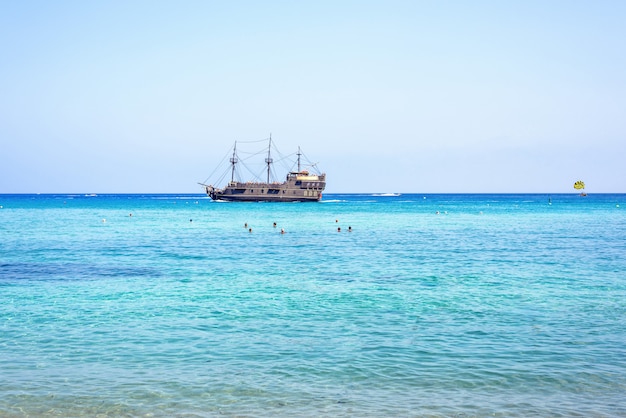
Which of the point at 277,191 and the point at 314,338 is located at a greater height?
the point at 277,191

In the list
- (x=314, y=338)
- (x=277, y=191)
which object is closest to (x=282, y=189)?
(x=277, y=191)

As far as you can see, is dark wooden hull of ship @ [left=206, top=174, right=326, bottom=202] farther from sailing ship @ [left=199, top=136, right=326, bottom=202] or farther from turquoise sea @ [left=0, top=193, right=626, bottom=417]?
turquoise sea @ [left=0, top=193, right=626, bottom=417]

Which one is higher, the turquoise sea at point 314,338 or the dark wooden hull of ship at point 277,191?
the dark wooden hull of ship at point 277,191

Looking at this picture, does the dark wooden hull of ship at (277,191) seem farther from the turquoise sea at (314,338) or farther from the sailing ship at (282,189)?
the turquoise sea at (314,338)

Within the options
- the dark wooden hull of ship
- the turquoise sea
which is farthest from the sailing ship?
the turquoise sea

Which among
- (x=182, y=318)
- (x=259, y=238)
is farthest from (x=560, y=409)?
(x=259, y=238)

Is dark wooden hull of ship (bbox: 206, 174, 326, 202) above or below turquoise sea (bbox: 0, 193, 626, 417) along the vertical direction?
above

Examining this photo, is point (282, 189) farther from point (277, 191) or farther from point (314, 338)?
point (314, 338)

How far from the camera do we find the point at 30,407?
12680 millimetres

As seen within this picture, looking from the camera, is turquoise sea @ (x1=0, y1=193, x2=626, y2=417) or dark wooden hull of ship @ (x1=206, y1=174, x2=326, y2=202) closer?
turquoise sea @ (x1=0, y1=193, x2=626, y2=417)

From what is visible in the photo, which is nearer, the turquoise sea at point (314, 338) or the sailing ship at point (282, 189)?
the turquoise sea at point (314, 338)

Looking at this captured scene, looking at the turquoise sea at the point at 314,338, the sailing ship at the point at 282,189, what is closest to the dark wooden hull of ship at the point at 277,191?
the sailing ship at the point at 282,189

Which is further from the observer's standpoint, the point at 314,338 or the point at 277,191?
the point at 277,191

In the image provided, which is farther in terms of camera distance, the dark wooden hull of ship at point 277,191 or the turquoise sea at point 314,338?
the dark wooden hull of ship at point 277,191
